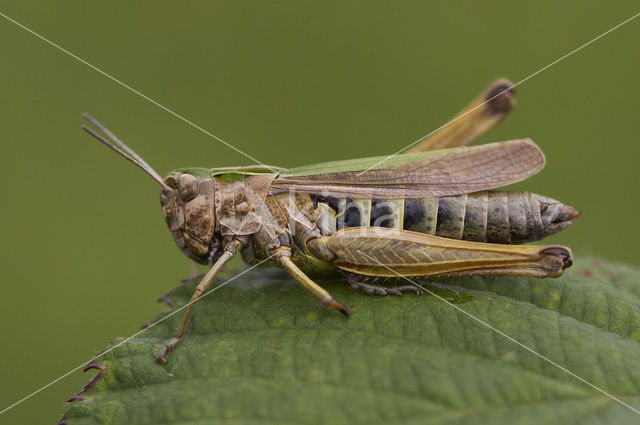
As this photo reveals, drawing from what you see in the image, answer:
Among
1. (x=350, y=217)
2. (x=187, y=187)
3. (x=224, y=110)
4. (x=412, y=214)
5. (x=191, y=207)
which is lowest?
(x=412, y=214)

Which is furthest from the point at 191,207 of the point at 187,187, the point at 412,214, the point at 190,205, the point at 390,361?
the point at 390,361

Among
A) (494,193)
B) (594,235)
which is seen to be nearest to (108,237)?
(494,193)

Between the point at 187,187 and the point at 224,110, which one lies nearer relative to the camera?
the point at 187,187

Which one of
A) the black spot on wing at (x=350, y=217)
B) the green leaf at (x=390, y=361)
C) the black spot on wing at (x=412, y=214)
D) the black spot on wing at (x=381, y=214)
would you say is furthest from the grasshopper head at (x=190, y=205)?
the black spot on wing at (x=412, y=214)

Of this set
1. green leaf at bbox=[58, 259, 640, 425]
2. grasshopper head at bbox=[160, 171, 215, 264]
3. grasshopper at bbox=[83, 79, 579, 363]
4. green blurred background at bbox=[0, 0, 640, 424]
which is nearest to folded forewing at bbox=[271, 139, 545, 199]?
grasshopper at bbox=[83, 79, 579, 363]

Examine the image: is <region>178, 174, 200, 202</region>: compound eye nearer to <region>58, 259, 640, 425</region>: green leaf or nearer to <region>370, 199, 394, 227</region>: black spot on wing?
<region>58, 259, 640, 425</region>: green leaf
